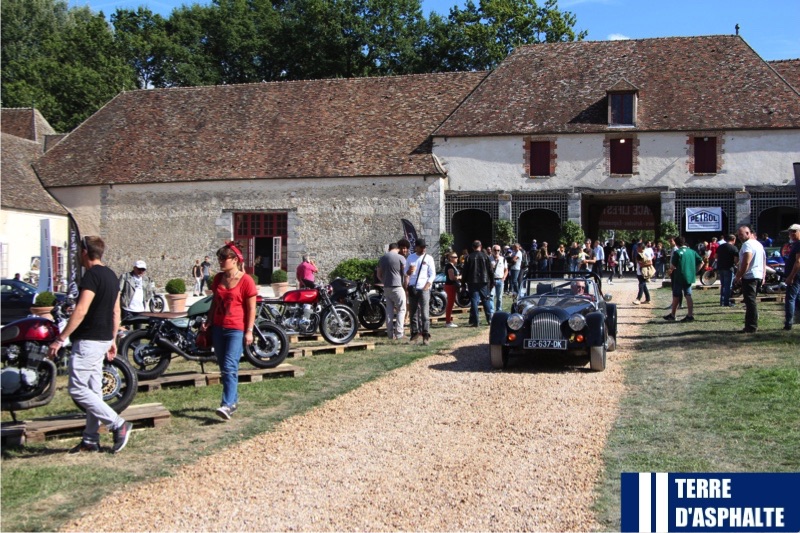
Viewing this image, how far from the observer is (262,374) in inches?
404

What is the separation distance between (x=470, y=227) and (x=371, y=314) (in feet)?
67.0

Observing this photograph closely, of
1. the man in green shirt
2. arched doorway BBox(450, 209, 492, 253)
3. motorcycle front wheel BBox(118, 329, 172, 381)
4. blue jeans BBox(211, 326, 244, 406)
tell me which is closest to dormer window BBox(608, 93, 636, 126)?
arched doorway BBox(450, 209, 492, 253)

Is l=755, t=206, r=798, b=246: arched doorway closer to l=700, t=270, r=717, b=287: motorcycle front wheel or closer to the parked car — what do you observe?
l=700, t=270, r=717, b=287: motorcycle front wheel

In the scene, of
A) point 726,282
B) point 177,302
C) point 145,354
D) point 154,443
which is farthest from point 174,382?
point 177,302

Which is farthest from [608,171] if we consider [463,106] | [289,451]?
[289,451]

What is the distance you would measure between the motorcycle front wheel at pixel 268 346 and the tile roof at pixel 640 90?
21602mm

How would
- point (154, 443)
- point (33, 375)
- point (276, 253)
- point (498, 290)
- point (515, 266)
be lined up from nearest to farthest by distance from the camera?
point (154, 443) → point (33, 375) → point (498, 290) → point (515, 266) → point (276, 253)

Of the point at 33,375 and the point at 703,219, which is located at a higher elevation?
the point at 703,219

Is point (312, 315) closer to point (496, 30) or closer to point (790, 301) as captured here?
point (790, 301)

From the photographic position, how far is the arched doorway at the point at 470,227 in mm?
34125

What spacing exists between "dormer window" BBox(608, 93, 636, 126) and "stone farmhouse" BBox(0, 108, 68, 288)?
19284 mm

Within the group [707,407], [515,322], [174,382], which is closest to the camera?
[707,407]

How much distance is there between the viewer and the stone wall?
103ft

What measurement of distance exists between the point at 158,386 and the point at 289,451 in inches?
129
